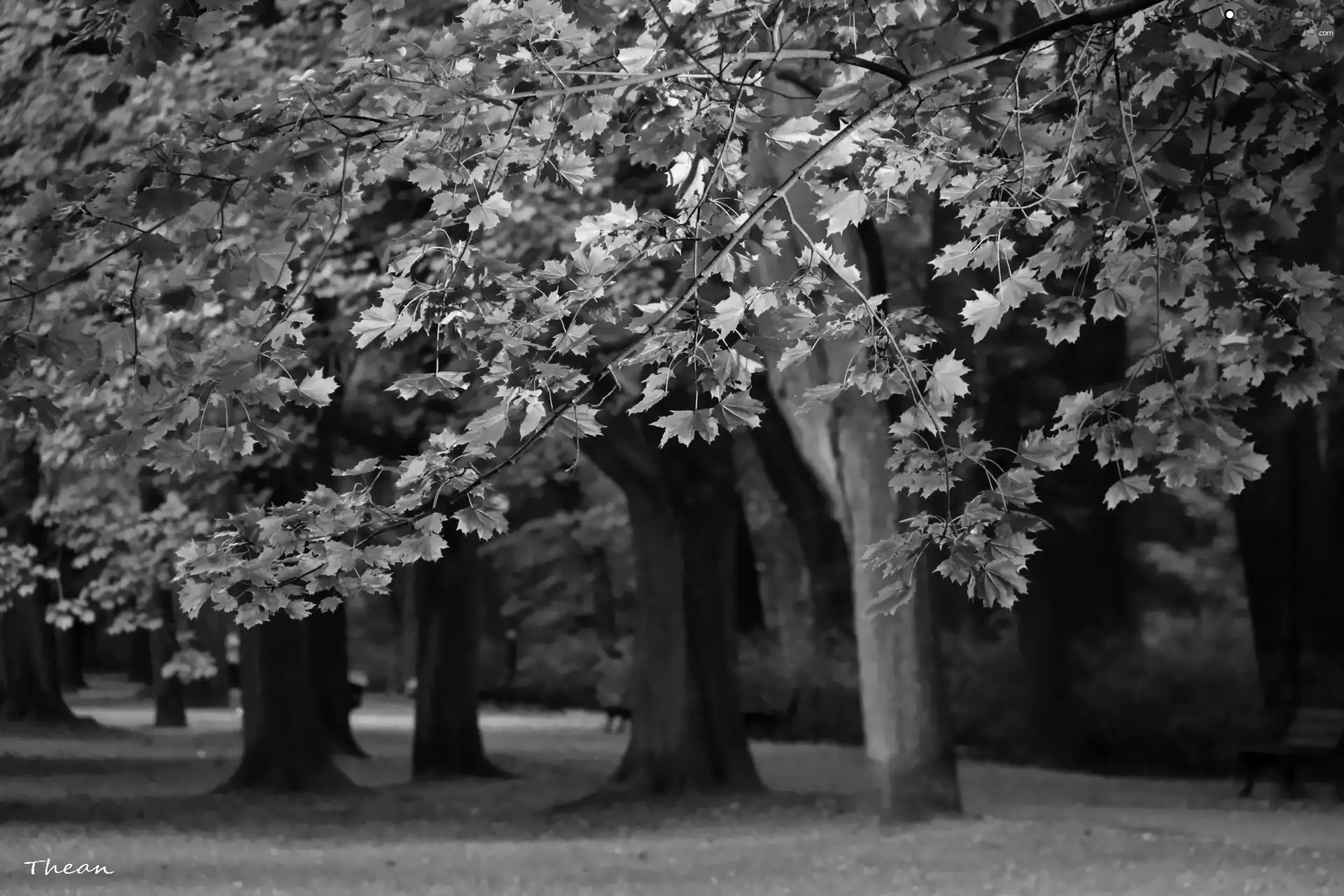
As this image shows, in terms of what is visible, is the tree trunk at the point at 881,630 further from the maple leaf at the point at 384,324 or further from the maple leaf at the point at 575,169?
the maple leaf at the point at 384,324

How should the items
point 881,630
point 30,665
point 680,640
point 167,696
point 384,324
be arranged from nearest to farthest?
point 384,324
point 881,630
point 680,640
point 30,665
point 167,696

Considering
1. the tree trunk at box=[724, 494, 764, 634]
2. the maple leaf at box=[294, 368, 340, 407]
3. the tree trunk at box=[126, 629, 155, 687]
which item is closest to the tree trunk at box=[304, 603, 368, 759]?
the tree trunk at box=[724, 494, 764, 634]

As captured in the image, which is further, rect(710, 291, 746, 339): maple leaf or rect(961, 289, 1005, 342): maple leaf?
rect(710, 291, 746, 339): maple leaf

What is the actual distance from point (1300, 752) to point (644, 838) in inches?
291

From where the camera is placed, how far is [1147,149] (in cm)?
593

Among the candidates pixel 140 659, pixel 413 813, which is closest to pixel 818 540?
pixel 413 813

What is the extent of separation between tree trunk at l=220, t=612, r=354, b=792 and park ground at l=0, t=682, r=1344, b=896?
1.35 ft

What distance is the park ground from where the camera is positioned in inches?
479

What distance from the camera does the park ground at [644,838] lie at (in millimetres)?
12172

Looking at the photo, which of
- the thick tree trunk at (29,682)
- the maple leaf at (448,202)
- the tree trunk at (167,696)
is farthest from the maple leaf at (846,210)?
the tree trunk at (167,696)

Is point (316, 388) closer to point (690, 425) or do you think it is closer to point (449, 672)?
point (690, 425)

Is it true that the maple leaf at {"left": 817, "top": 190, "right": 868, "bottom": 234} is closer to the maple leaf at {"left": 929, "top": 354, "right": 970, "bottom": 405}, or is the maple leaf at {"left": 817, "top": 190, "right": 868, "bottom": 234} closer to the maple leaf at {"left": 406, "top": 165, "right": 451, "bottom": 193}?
the maple leaf at {"left": 929, "top": 354, "right": 970, "bottom": 405}

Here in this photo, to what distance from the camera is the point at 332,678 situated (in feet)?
80.9

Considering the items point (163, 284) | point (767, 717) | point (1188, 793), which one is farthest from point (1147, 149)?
point (767, 717)
